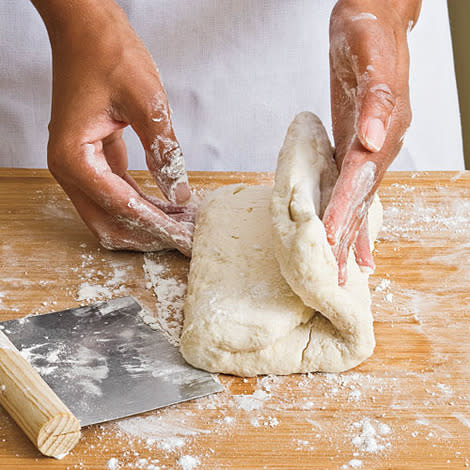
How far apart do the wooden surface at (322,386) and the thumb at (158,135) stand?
21cm

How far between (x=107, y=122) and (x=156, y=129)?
0.43 feet

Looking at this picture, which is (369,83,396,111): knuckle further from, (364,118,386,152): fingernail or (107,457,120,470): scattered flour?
(107,457,120,470): scattered flour

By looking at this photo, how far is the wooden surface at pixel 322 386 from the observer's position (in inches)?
41.4

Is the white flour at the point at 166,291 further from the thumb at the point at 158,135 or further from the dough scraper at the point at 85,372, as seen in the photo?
the thumb at the point at 158,135

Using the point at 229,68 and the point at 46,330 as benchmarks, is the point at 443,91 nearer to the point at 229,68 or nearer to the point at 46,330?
the point at 229,68

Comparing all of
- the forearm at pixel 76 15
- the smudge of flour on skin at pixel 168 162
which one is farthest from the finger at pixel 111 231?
the forearm at pixel 76 15

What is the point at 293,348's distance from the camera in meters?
1.21

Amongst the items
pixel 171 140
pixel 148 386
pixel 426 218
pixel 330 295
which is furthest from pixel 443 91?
pixel 148 386

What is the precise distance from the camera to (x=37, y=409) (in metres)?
1.00

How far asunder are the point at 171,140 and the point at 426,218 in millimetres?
732

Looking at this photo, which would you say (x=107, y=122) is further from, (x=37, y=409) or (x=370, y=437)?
(x=370, y=437)

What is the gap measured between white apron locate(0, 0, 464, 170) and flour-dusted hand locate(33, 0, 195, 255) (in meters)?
0.37

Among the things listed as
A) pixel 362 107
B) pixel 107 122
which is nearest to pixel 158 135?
pixel 107 122

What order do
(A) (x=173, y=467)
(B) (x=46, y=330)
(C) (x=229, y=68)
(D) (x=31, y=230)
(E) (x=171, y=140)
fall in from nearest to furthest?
(A) (x=173, y=467), (B) (x=46, y=330), (E) (x=171, y=140), (D) (x=31, y=230), (C) (x=229, y=68)
